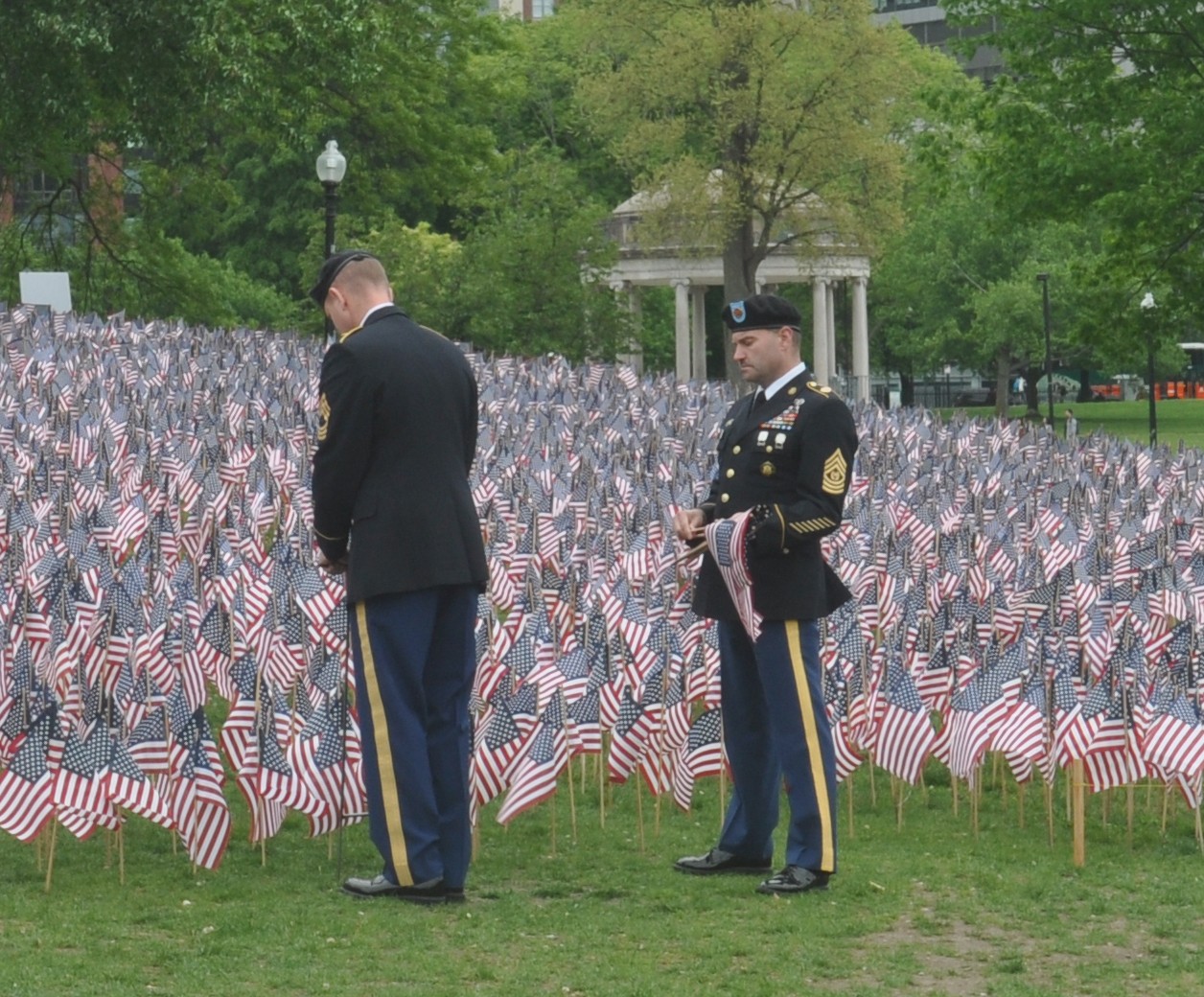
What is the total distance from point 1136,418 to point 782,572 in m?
58.6

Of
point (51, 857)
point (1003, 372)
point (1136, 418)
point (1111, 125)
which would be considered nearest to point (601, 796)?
point (51, 857)

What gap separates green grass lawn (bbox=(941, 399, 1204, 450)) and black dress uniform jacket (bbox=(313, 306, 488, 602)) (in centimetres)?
4083

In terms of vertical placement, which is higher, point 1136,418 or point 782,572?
point 1136,418

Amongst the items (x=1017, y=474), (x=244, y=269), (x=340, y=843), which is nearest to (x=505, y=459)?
(x=1017, y=474)

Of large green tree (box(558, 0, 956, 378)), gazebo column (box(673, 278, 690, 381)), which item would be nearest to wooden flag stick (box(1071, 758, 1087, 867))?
large green tree (box(558, 0, 956, 378))

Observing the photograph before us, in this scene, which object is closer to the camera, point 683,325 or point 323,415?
point 323,415

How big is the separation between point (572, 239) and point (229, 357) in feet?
51.6

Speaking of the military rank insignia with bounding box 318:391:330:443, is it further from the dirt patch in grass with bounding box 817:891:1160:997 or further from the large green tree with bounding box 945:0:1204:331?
the large green tree with bounding box 945:0:1204:331

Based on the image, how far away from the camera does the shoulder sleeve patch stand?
7.87m

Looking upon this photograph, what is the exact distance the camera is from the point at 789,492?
26.0ft

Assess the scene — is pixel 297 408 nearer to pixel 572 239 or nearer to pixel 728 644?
pixel 728 644

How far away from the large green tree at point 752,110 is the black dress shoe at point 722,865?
37.9m

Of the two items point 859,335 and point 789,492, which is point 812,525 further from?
point 859,335

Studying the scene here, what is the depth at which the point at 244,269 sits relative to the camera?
6288 cm
